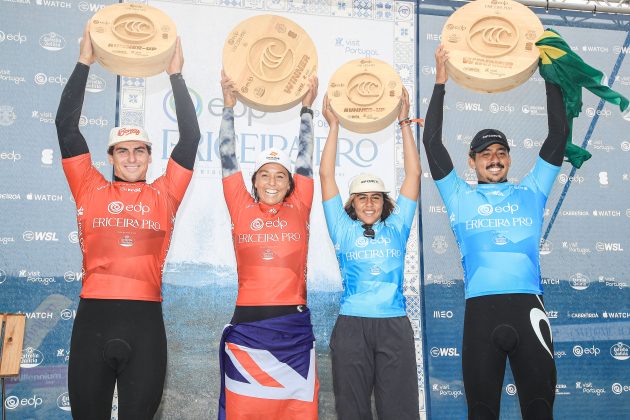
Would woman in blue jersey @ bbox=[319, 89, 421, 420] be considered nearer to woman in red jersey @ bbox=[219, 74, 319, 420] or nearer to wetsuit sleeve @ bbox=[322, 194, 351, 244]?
wetsuit sleeve @ bbox=[322, 194, 351, 244]

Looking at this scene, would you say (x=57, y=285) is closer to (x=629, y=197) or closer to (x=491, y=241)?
(x=491, y=241)

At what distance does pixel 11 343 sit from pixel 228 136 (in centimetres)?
180

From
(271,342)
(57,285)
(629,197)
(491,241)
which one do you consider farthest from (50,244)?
(629,197)

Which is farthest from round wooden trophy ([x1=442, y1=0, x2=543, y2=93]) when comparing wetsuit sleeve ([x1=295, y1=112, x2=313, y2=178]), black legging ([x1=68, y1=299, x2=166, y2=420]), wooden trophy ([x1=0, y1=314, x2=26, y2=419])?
wooden trophy ([x1=0, y1=314, x2=26, y2=419])

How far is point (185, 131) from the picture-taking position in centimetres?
321

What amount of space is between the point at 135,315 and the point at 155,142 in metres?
1.49

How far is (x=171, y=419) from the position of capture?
3707 mm

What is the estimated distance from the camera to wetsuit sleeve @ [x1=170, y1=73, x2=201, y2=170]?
3.19 m

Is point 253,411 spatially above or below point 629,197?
below

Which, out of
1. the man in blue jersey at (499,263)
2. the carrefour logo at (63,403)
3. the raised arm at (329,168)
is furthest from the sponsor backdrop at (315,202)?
the man in blue jersey at (499,263)

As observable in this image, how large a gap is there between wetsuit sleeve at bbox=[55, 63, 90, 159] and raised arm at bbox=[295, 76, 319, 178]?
1.19 m

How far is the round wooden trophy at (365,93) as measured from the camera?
3.59 meters

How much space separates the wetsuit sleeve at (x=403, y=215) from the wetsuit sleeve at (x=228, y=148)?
944 millimetres

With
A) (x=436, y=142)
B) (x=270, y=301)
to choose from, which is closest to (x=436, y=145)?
(x=436, y=142)
